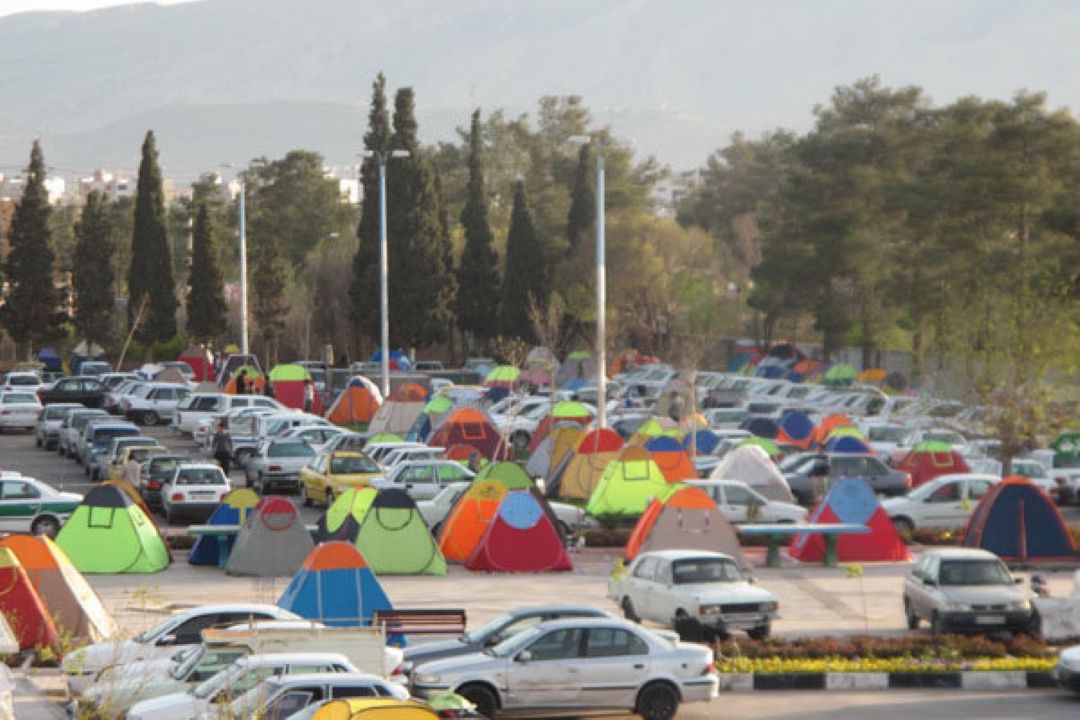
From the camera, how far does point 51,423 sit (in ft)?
168

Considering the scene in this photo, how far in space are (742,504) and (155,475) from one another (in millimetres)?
11339

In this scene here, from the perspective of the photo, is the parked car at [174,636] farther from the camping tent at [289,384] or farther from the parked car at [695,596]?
the camping tent at [289,384]

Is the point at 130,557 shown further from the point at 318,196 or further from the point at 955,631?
the point at 318,196

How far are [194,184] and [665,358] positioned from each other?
3223cm

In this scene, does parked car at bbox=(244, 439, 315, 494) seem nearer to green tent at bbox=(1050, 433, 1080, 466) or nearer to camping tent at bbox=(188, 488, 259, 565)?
camping tent at bbox=(188, 488, 259, 565)

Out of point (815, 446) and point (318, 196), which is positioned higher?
point (318, 196)

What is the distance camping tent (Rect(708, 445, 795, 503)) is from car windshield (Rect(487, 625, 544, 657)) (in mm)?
17206

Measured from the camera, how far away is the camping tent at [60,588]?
22.2m

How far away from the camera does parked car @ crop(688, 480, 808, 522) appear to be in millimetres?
32125

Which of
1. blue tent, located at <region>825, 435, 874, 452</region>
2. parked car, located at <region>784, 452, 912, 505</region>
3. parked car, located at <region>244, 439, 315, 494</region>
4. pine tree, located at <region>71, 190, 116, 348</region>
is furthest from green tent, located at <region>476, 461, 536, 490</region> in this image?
pine tree, located at <region>71, 190, 116, 348</region>

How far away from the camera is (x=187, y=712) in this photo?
16.2 meters

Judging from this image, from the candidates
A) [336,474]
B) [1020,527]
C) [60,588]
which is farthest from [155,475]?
[1020,527]

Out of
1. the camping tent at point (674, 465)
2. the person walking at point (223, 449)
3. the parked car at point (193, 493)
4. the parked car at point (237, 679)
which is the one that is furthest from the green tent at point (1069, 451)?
the parked car at point (237, 679)

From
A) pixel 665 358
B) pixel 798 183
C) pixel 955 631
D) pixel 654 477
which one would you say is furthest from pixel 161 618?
pixel 665 358
